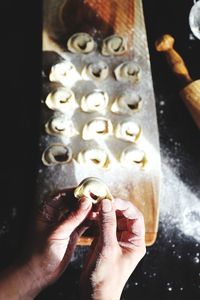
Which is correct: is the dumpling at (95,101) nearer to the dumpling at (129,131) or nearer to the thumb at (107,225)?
the dumpling at (129,131)

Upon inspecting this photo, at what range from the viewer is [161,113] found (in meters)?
2.09

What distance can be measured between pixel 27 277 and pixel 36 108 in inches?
30.2

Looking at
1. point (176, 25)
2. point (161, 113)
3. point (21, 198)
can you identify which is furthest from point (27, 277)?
point (176, 25)

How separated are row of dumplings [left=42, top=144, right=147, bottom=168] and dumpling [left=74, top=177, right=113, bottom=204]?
0.17 metres

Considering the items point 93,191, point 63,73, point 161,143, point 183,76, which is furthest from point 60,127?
point 183,76

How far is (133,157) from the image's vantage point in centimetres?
188

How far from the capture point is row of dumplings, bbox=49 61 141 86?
195 centimetres

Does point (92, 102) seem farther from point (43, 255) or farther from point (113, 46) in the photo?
point (43, 255)

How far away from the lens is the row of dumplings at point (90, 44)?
1.99 metres

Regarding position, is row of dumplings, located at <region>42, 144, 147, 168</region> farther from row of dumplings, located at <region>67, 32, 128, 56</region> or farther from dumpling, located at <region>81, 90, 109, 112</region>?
row of dumplings, located at <region>67, 32, 128, 56</region>

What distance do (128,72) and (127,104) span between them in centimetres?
14

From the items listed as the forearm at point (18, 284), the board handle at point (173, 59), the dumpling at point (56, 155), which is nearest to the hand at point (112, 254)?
the forearm at point (18, 284)

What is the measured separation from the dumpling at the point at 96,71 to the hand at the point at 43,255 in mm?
547

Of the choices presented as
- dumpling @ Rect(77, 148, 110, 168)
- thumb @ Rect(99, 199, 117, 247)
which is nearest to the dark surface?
dumpling @ Rect(77, 148, 110, 168)
